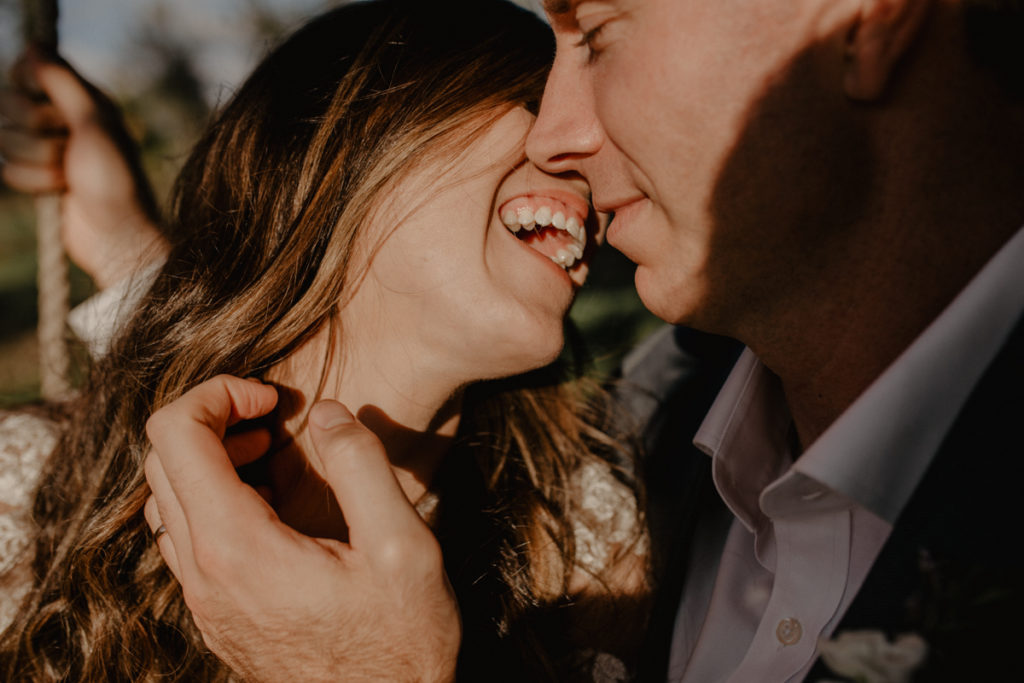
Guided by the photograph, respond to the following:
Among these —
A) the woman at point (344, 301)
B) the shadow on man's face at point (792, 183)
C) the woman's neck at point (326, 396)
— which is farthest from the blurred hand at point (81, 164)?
the shadow on man's face at point (792, 183)

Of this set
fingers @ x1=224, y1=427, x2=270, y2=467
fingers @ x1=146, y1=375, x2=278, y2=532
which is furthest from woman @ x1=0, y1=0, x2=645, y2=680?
fingers @ x1=146, y1=375, x2=278, y2=532

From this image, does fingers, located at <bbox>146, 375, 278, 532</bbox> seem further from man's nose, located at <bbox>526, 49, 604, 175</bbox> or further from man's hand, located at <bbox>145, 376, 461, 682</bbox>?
man's nose, located at <bbox>526, 49, 604, 175</bbox>

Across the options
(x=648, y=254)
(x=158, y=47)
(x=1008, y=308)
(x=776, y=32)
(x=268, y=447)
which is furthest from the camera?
(x=158, y=47)

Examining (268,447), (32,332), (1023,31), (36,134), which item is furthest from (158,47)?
(1023,31)

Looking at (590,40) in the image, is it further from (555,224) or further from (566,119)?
(555,224)

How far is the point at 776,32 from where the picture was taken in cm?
129

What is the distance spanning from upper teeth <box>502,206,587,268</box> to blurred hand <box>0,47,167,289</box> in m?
1.38

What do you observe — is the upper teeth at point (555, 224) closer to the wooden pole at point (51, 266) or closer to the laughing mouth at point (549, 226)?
the laughing mouth at point (549, 226)

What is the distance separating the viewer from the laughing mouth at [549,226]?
6.55ft

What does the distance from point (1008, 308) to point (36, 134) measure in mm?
3328

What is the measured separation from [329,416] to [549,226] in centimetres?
104

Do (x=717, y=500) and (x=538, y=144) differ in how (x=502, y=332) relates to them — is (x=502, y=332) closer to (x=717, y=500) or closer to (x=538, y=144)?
(x=538, y=144)

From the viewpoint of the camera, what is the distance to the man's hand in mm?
1296

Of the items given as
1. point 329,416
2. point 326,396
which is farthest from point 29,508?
point 329,416
